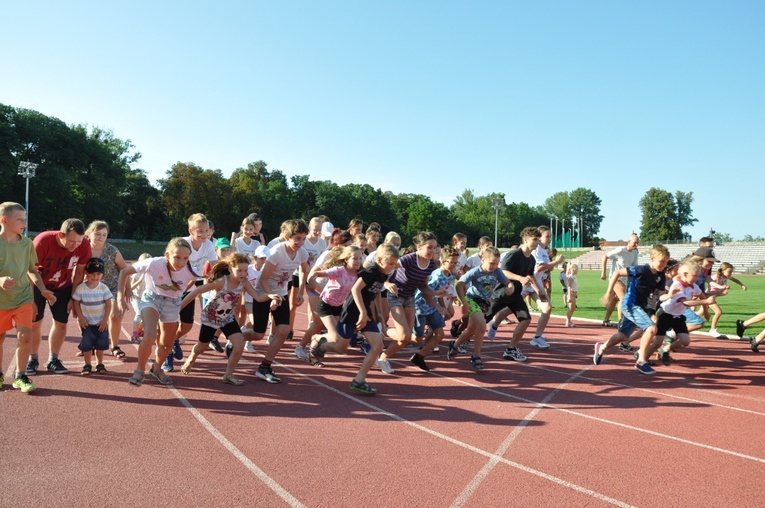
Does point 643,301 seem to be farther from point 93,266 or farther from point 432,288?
point 93,266

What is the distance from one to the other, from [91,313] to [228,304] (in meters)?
1.63

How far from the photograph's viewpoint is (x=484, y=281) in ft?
25.9

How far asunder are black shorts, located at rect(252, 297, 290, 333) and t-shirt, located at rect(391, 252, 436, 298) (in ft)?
4.82

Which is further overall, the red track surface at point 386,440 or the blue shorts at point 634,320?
the blue shorts at point 634,320

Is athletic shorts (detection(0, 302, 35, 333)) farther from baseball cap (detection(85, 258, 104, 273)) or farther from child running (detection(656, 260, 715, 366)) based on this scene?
child running (detection(656, 260, 715, 366))

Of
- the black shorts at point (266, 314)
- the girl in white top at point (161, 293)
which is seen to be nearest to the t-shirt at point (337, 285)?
the black shorts at point (266, 314)

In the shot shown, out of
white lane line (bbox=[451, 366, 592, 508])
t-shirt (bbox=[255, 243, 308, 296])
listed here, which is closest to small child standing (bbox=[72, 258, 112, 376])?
t-shirt (bbox=[255, 243, 308, 296])

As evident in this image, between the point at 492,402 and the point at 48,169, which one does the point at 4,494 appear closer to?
the point at 492,402

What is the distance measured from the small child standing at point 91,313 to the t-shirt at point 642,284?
687cm

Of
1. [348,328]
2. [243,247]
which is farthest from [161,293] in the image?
[243,247]

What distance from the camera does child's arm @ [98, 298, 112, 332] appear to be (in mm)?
6285

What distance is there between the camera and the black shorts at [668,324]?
289 inches

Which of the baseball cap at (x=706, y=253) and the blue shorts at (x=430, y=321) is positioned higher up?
the baseball cap at (x=706, y=253)

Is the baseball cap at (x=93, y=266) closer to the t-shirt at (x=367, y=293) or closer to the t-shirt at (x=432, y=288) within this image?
the t-shirt at (x=367, y=293)
